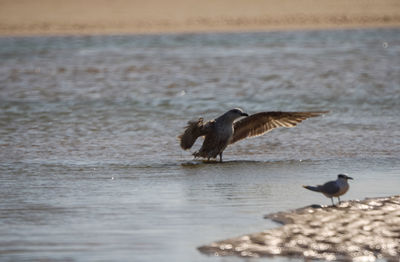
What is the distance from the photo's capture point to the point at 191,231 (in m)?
7.55

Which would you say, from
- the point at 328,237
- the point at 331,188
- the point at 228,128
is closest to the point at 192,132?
the point at 228,128

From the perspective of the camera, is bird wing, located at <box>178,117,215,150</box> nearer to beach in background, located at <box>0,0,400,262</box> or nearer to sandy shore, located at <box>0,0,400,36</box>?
beach in background, located at <box>0,0,400,262</box>

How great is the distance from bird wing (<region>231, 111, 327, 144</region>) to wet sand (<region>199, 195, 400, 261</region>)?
4.10m

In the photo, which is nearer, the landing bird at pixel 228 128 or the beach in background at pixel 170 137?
the beach in background at pixel 170 137

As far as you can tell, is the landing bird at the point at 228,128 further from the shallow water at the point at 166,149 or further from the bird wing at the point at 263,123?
the shallow water at the point at 166,149

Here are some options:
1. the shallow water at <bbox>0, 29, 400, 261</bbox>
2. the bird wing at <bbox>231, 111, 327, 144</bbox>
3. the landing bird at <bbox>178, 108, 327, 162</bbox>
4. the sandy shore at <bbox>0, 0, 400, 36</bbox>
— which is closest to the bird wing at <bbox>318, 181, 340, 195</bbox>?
the shallow water at <bbox>0, 29, 400, 261</bbox>

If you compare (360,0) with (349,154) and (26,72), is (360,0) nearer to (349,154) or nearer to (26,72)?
(26,72)

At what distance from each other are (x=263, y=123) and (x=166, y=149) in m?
1.52

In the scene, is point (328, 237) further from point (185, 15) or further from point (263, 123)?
point (185, 15)

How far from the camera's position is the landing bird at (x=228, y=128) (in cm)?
1196

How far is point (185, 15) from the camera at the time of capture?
44250mm

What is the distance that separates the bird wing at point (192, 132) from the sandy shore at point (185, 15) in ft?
92.5

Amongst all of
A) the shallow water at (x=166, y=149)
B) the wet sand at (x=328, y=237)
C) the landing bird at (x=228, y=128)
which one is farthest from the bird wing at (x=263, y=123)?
the wet sand at (x=328, y=237)

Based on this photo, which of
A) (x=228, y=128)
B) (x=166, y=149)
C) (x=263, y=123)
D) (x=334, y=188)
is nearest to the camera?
(x=334, y=188)
